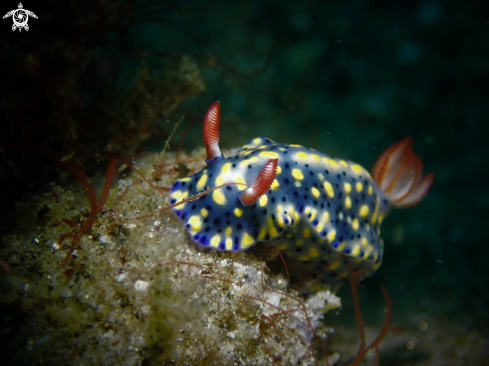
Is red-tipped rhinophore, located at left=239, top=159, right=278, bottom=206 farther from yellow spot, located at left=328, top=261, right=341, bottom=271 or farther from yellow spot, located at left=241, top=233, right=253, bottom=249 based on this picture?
yellow spot, located at left=328, top=261, right=341, bottom=271

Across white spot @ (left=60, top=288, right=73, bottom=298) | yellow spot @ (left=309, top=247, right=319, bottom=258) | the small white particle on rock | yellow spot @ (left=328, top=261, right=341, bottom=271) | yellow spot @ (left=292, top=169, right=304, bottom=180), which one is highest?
yellow spot @ (left=292, top=169, right=304, bottom=180)

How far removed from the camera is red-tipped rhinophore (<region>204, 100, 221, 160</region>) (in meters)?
1.87

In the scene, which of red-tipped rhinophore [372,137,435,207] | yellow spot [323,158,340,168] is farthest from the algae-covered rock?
red-tipped rhinophore [372,137,435,207]

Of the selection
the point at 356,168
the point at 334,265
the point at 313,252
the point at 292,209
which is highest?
the point at 356,168

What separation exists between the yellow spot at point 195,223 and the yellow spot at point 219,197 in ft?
0.55

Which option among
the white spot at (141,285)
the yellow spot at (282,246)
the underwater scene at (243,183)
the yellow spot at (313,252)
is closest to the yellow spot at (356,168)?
the underwater scene at (243,183)

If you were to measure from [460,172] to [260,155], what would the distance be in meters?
4.67

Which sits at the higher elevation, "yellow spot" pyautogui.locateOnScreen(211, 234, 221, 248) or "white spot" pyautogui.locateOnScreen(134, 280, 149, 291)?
"yellow spot" pyautogui.locateOnScreen(211, 234, 221, 248)

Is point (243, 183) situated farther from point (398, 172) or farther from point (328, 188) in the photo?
point (398, 172)

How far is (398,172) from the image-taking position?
292 cm

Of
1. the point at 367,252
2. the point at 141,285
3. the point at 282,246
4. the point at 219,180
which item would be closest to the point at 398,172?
the point at 367,252

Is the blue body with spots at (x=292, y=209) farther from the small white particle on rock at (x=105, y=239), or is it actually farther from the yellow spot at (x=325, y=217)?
the small white particle on rock at (x=105, y=239)

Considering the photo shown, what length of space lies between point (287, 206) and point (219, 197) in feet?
1.58

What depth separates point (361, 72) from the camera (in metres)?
4.57
